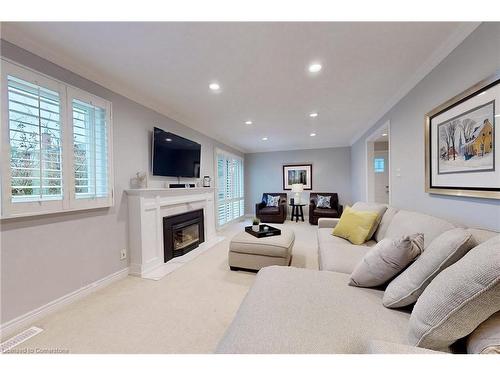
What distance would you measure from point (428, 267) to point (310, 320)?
2.06ft

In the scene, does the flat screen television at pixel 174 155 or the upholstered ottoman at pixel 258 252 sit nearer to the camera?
the upholstered ottoman at pixel 258 252

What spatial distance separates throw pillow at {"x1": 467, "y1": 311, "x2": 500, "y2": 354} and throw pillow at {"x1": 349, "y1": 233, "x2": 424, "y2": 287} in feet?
1.46

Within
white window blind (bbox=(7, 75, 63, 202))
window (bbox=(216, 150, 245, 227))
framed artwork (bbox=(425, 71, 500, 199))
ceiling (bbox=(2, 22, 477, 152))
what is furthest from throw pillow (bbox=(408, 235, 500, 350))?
window (bbox=(216, 150, 245, 227))

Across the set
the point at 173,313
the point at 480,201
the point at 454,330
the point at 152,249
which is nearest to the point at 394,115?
the point at 480,201

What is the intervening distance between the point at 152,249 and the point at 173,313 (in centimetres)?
112

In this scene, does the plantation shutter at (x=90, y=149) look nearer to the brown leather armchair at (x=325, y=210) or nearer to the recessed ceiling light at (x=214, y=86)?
the recessed ceiling light at (x=214, y=86)

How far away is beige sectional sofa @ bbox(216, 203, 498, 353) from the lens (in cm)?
82

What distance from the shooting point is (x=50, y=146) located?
5.68 ft

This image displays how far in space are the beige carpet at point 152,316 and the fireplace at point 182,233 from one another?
1.71 feet

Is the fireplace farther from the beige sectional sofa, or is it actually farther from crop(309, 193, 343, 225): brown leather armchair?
crop(309, 193, 343, 225): brown leather armchair

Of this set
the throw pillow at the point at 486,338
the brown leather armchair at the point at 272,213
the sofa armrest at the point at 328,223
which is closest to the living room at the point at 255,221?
the throw pillow at the point at 486,338

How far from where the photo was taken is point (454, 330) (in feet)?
2.37

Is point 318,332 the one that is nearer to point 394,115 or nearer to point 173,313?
point 173,313

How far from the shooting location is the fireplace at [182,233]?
2906 millimetres
